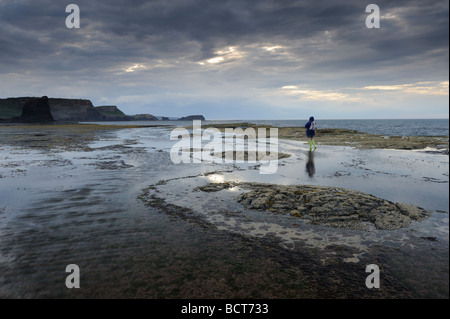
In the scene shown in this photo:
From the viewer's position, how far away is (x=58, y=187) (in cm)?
1165

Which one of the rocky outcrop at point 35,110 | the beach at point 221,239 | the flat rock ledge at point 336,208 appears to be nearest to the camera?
the beach at point 221,239

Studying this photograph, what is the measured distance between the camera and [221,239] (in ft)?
21.5

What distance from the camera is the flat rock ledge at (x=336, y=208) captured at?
24.3 feet

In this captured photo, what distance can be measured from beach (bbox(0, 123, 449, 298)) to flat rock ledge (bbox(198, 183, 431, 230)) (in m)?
0.04

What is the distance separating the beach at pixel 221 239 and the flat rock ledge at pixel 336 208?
0.04 m

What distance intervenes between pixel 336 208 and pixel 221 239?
423cm

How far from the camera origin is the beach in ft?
15.0
